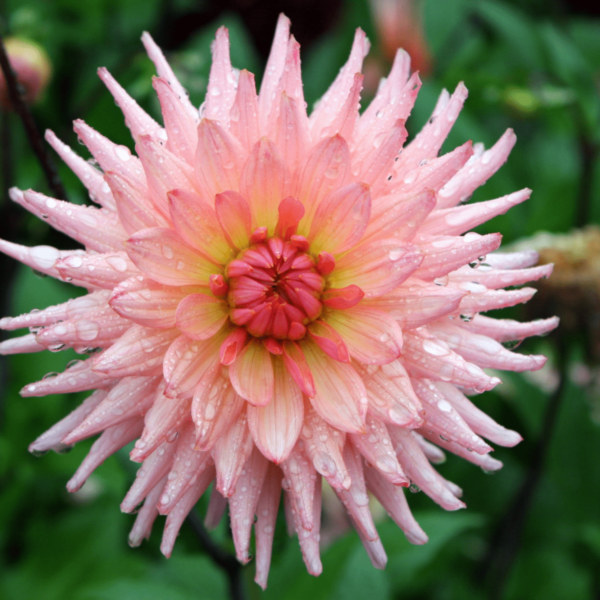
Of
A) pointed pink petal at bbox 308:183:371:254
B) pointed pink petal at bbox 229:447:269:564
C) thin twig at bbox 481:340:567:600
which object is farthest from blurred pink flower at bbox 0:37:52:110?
thin twig at bbox 481:340:567:600

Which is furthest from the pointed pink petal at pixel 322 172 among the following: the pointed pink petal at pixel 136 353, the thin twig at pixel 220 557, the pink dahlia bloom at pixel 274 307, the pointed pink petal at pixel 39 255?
the thin twig at pixel 220 557

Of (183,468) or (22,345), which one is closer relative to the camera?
(183,468)

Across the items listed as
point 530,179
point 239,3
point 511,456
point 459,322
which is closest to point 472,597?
point 511,456

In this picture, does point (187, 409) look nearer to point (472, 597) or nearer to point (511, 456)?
point (472, 597)

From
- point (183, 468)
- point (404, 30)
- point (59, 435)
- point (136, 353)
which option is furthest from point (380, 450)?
point (404, 30)

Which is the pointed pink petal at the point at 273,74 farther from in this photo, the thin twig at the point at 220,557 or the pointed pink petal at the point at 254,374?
the thin twig at the point at 220,557

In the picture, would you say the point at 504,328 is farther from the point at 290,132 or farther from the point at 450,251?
the point at 290,132
